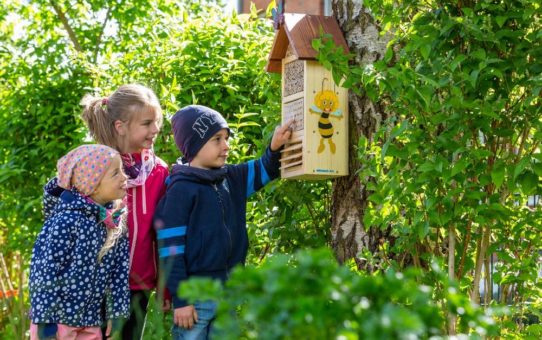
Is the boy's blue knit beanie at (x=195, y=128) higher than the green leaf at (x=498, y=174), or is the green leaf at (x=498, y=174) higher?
the boy's blue knit beanie at (x=195, y=128)

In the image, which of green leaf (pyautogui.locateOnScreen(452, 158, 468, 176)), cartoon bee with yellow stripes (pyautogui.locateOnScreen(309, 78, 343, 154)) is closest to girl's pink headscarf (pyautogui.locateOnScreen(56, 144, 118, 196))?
cartoon bee with yellow stripes (pyautogui.locateOnScreen(309, 78, 343, 154))

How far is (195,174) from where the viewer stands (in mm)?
3918

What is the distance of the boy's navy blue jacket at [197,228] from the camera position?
12.6 feet

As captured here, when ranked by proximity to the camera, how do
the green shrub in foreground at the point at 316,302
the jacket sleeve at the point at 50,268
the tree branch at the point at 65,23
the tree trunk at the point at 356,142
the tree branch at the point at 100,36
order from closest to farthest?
1. the green shrub in foreground at the point at 316,302
2. the jacket sleeve at the point at 50,268
3. the tree trunk at the point at 356,142
4. the tree branch at the point at 100,36
5. the tree branch at the point at 65,23

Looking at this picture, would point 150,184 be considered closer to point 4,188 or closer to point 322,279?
point 322,279

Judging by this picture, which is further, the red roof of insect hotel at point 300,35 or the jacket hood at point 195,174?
the red roof of insect hotel at point 300,35

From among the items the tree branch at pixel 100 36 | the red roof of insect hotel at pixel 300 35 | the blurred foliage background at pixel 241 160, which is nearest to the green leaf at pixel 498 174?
the blurred foliage background at pixel 241 160

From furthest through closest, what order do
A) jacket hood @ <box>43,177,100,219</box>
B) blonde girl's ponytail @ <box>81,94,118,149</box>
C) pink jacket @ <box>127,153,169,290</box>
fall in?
blonde girl's ponytail @ <box>81,94,118,149</box> → pink jacket @ <box>127,153,169,290</box> → jacket hood @ <box>43,177,100,219</box>

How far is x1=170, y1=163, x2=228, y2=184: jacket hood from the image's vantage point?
3.92 m

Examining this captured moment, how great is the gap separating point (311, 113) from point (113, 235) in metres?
1.02

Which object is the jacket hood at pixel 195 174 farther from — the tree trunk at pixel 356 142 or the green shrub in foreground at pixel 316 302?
the green shrub in foreground at pixel 316 302

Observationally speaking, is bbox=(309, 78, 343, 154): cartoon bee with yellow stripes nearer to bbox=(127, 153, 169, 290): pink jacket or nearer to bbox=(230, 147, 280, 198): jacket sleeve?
bbox=(230, 147, 280, 198): jacket sleeve

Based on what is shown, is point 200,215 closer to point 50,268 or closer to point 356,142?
point 50,268

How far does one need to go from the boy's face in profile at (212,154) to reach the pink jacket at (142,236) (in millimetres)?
237
